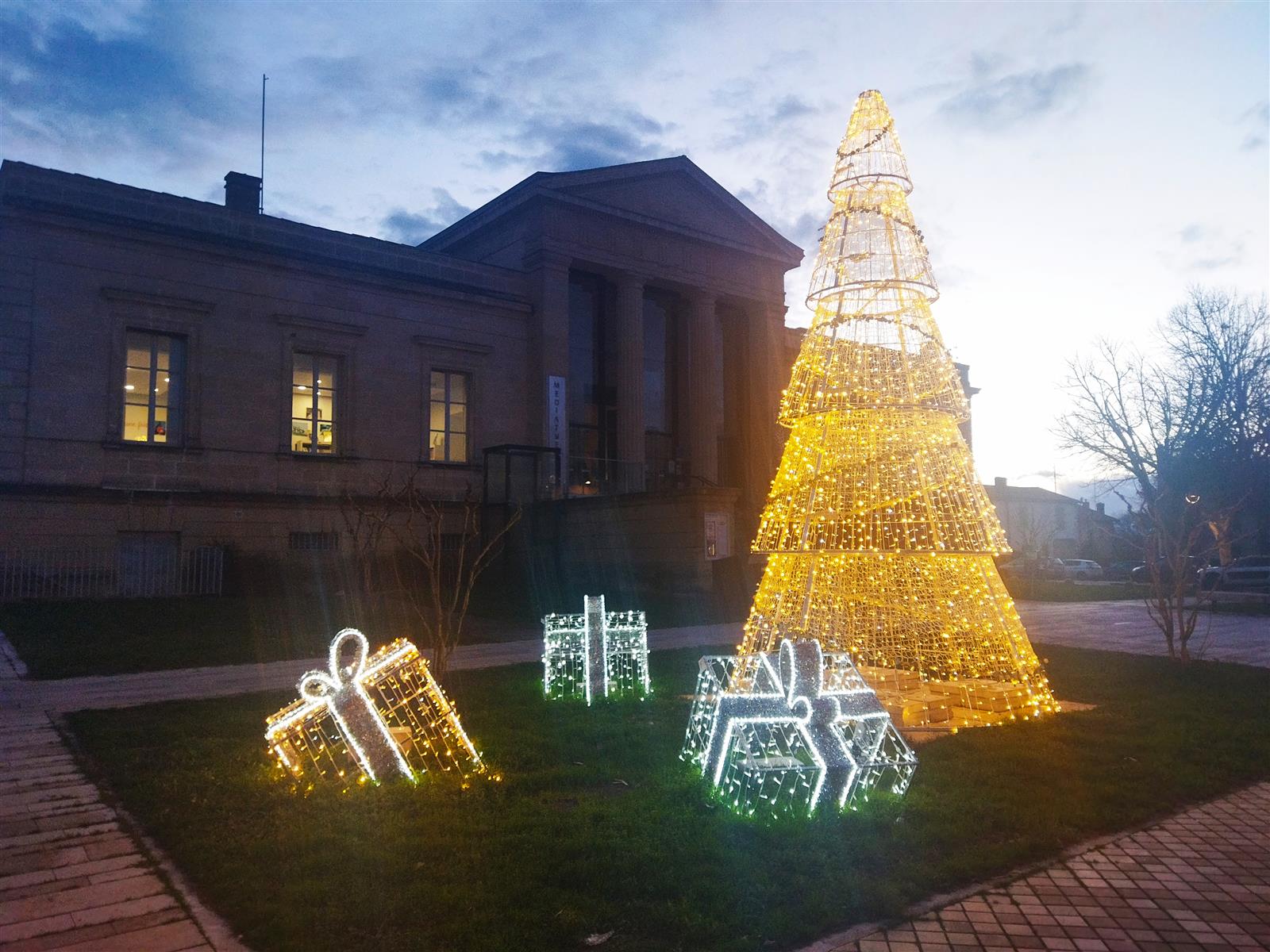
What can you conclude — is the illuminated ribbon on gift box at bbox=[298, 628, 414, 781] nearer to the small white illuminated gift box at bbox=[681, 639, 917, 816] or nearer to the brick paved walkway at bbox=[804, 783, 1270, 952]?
the small white illuminated gift box at bbox=[681, 639, 917, 816]

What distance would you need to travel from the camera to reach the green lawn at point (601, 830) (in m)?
4.55

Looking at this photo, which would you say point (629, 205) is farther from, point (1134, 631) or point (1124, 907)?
point (1124, 907)

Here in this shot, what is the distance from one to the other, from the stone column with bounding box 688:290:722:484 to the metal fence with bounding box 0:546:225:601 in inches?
671

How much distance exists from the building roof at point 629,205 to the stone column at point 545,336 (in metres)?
2.00

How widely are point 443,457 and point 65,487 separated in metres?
9.99

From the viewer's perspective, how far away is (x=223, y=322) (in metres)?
24.4

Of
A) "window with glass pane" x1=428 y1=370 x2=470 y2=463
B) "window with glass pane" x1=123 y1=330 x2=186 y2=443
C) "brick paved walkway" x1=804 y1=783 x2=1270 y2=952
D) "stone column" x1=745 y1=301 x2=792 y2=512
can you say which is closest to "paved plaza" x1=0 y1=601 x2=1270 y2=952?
"brick paved walkway" x1=804 y1=783 x2=1270 y2=952

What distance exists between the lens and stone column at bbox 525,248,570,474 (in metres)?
29.5

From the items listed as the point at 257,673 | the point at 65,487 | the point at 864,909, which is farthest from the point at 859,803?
the point at 65,487

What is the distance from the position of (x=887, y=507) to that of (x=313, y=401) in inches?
805

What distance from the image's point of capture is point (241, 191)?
2891cm

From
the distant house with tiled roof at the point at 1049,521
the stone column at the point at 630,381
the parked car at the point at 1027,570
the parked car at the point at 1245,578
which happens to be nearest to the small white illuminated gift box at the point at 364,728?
the stone column at the point at 630,381

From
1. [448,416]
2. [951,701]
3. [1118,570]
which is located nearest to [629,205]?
[448,416]

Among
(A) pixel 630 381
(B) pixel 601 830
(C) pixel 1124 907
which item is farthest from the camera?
(A) pixel 630 381
